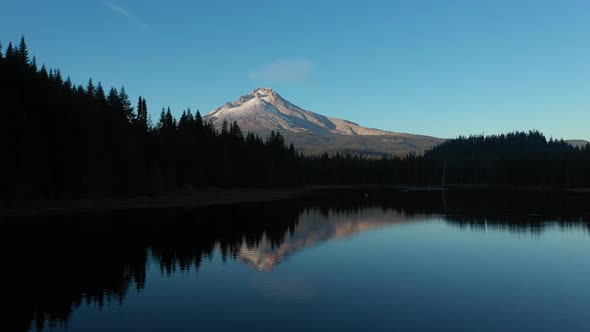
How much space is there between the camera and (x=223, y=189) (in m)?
143

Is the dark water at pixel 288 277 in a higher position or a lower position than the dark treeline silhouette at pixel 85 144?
lower

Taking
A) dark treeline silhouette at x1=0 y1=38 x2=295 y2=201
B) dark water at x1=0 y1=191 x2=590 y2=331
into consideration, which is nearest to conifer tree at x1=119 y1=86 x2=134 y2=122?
dark treeline silhouette at x1=0 y1=38 x2=295 y2=201

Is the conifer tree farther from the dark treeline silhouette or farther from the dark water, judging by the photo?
the dark water

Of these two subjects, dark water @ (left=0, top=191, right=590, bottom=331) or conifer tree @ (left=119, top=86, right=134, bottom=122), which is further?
conifer tree @ (left=119, top=86, right=134, bottom=122)

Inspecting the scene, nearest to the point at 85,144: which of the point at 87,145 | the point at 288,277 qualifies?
the point at 87,145

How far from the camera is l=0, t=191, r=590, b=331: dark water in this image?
25.7 meters

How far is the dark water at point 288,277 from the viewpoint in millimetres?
25688

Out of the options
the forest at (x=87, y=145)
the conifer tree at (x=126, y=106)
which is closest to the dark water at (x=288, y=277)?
the forest at (x=87, y=145)

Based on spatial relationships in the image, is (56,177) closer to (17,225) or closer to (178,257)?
(17,225)

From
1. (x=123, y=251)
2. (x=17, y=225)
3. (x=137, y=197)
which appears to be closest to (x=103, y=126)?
(x=137, y=197)

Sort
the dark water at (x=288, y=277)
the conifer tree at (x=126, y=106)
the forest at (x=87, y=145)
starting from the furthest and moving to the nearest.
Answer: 1. the conifer tree at (x=126, y=106)
2. the forest at (x=87, y=145)
3. the dark water at (x=288, y=277)

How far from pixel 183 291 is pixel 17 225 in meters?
40.9

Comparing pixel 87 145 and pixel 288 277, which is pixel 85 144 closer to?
pixel 87 145

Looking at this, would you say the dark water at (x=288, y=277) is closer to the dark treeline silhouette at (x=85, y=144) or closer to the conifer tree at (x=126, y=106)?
the dark treeline silhouette at (x=85, y=144)
